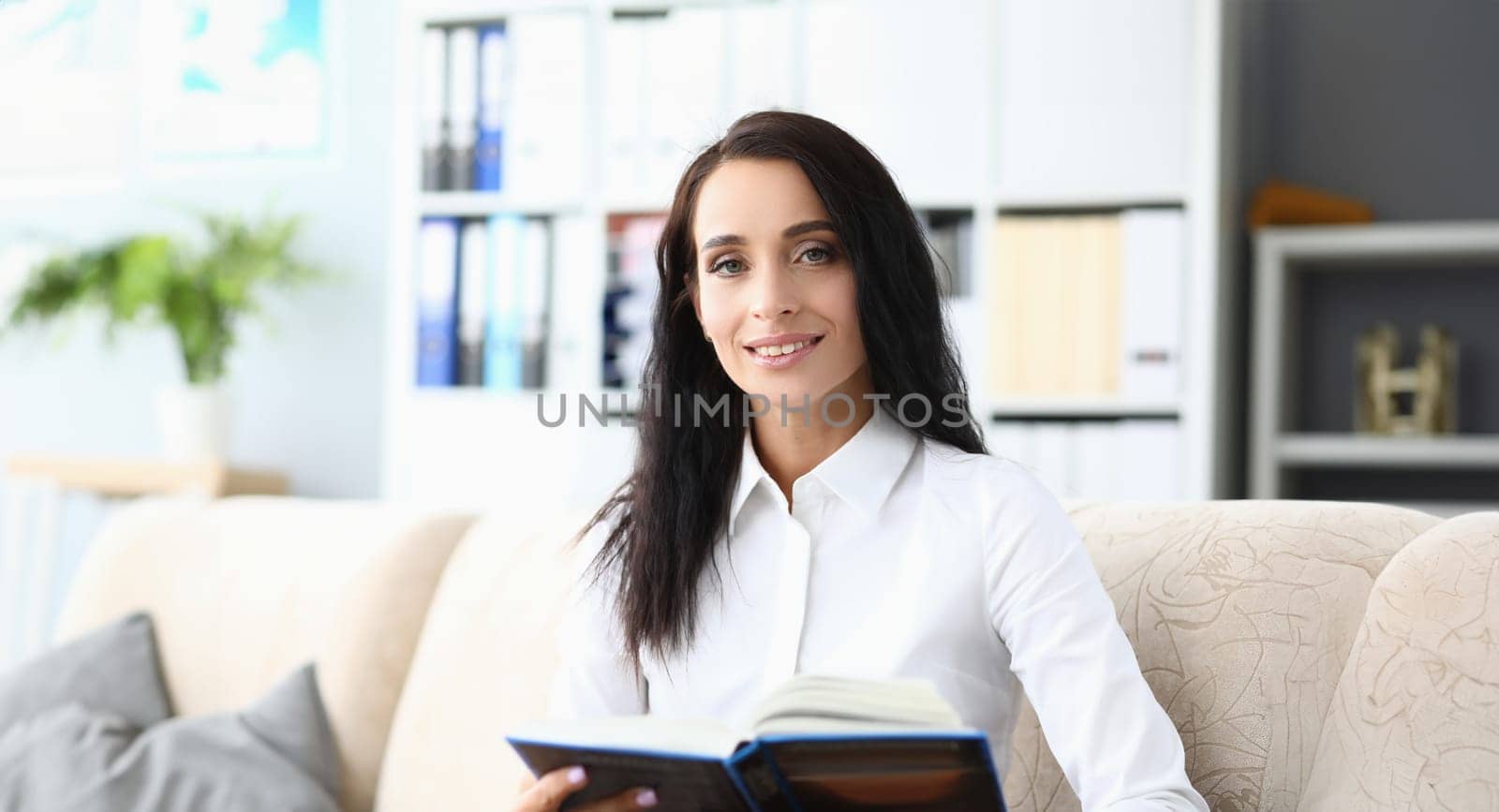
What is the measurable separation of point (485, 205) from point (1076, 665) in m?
2.34

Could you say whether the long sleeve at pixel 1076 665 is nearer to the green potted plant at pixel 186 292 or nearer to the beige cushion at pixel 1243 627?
the beige cushion at pixel 1243 627

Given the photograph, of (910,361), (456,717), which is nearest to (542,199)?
(456,717)

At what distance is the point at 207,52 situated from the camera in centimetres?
395

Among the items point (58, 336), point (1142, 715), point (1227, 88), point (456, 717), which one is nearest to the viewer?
point (1142, 715)

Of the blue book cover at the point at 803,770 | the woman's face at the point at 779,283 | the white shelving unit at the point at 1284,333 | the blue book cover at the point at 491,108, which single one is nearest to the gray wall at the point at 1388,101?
the white shelving unit at the point at 1284,333

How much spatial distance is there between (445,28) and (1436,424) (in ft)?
7.66

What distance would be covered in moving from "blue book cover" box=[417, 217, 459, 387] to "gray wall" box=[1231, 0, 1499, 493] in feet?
5.72

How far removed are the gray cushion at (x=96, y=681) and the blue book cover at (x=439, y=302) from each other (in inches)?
48.8

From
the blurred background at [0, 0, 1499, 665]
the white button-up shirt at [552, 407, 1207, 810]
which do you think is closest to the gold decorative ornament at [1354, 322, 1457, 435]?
the blurred background at [0, 0, 1499, 665]

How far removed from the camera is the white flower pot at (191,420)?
3.42m

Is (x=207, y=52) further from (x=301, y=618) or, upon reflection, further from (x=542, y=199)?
(x=301, y=618)

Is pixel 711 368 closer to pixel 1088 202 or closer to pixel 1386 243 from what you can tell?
pixel 1088 202

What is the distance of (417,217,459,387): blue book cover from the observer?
325 centimetres

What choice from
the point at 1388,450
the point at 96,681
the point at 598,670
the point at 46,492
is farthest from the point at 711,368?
the point at 46,492
